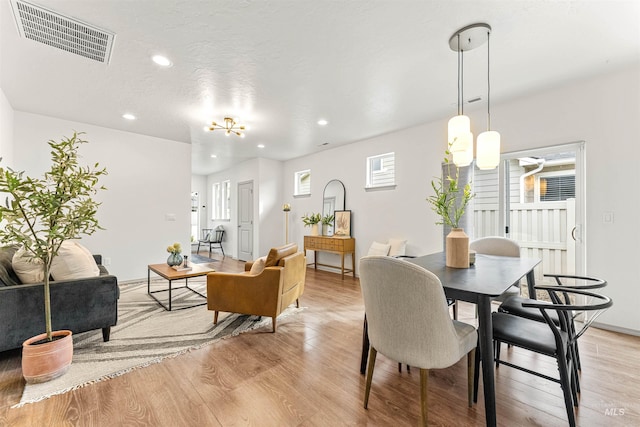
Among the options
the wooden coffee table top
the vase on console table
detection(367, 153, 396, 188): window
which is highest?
detection(367, 153, 396, 188): window

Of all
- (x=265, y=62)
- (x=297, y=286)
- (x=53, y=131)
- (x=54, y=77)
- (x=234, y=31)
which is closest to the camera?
(x=234, y=31)

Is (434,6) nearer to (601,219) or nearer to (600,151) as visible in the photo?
(600,151)

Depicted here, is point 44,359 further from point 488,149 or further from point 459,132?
point 488,149

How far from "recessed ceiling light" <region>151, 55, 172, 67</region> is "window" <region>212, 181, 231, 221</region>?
5.51m

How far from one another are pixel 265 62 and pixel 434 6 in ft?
4.69

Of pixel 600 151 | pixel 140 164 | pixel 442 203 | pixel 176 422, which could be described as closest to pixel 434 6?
pixel 442 203

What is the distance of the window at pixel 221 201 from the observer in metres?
8.12

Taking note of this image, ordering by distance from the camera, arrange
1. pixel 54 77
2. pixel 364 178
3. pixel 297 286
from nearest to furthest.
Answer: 1. pixel 54 77
2. pixel 297 286
3. pixel 364 178

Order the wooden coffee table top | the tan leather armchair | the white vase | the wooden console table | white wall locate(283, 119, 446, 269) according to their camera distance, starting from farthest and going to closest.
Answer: the white vase
the wooden console table
white wall locate(283, 119, 446, 269)
the wooden coffee table top
the tan leather armchair

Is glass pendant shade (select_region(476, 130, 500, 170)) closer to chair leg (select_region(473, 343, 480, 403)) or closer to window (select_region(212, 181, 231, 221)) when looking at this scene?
chair leg (select_region(473, 343, 480, 403))

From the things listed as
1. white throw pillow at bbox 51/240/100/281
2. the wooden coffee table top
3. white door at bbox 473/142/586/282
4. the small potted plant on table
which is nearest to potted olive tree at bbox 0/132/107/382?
white throw pillow at bbox 51/240/100/281

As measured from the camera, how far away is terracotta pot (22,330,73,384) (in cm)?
180

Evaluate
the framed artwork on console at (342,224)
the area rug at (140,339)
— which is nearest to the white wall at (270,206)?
the framed artwork on console at (342,224)

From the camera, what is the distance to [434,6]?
1.81 m
